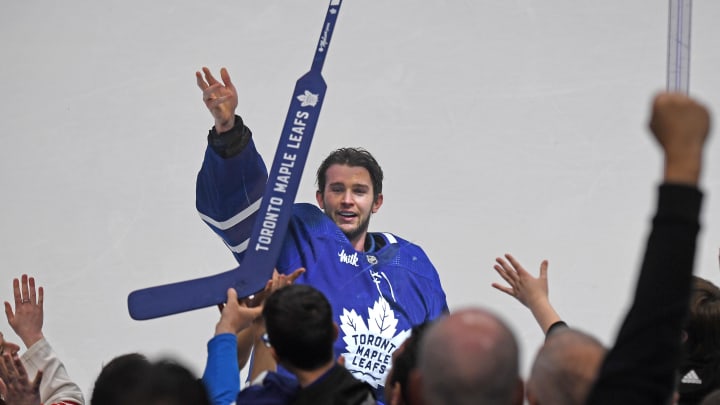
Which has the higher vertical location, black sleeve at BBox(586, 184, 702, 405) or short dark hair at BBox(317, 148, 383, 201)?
short dark hair at BBox(317, 148, 383, 201)

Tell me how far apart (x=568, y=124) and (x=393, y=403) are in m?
2.64

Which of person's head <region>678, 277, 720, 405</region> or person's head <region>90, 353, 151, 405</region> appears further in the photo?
person's head <region>678, 277, 720, 405</region>

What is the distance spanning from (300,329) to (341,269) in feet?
2.96

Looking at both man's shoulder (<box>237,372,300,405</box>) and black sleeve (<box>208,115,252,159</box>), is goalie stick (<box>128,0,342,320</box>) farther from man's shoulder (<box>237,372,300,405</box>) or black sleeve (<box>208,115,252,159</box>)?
man's shoulder (<box>237,372,300,405</box>)

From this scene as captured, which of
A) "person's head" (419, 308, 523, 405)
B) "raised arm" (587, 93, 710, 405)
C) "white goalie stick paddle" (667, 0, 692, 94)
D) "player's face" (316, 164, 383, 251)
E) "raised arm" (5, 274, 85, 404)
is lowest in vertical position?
"raised arm" (5, 274, 85, 404)

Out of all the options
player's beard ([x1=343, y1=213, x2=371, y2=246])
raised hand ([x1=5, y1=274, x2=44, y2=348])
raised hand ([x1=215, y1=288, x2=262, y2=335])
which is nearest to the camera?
raised hand ([x1=215, y1=288, x2=262, y2=335])

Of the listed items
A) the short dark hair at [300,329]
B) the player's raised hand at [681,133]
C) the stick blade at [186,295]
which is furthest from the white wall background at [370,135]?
the player's raised hand at [681,133]

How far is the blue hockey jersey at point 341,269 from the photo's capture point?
81.7 inches

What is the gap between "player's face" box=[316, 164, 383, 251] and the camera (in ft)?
7.66

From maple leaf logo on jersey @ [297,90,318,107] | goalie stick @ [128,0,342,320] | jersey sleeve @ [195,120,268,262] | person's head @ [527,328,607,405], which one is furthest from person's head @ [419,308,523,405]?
jersey sleeve @ [195,120,268,262]

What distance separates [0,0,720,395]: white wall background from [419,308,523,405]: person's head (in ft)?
7.69

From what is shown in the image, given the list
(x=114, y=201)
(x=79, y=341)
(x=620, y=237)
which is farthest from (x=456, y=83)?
(x=79, y=341)

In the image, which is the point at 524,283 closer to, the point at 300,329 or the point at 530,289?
the point at 530,289

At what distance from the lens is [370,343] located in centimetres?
208
